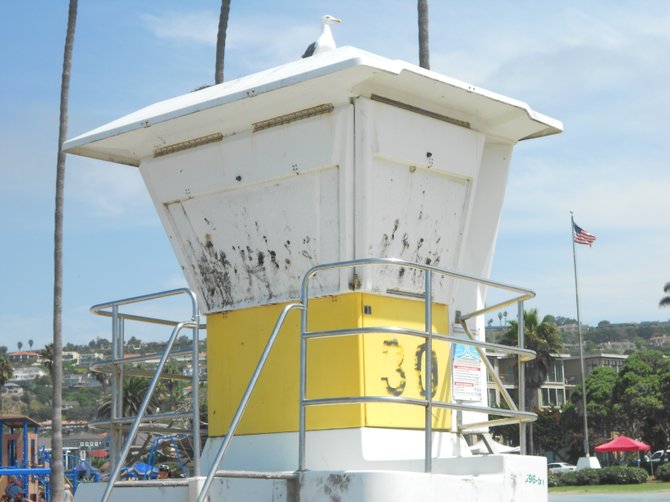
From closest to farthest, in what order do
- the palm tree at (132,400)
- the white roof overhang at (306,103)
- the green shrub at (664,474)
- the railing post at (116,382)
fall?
1. the white roof overhang at (306,103)
2. the railing post at (116,382)
3. the palm tree at (132,400)
4. the green shrub at (664,474)

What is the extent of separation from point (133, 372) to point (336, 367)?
1.69 meters

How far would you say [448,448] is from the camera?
691cm

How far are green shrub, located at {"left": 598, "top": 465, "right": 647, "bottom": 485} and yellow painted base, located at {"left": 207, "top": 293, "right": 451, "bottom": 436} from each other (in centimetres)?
4332

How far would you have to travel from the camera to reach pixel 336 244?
6633mm

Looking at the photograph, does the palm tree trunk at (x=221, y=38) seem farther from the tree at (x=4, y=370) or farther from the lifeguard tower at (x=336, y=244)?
the tree at (x=4, y=370)

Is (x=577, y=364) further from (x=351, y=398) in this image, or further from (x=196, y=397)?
(x=351, y=398)

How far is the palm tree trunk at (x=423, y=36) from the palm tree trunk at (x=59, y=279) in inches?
430

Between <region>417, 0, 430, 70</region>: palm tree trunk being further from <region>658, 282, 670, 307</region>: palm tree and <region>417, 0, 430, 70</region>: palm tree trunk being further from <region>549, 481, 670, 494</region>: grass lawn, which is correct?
<region>658, 282, 670, 307</region>: palm tree

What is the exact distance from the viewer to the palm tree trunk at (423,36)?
61.1 feet

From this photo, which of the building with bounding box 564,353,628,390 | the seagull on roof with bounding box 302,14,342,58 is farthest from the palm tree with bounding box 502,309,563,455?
the seagull on roof with bounding box 302,14,342,58

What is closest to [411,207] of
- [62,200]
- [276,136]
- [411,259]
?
[411,259]

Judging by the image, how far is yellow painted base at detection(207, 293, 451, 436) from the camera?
21.3 feet

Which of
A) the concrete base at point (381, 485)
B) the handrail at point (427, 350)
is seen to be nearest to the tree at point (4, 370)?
the concrete base at point (381, 485)

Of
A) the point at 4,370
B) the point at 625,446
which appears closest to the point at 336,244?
the point at 625,446
